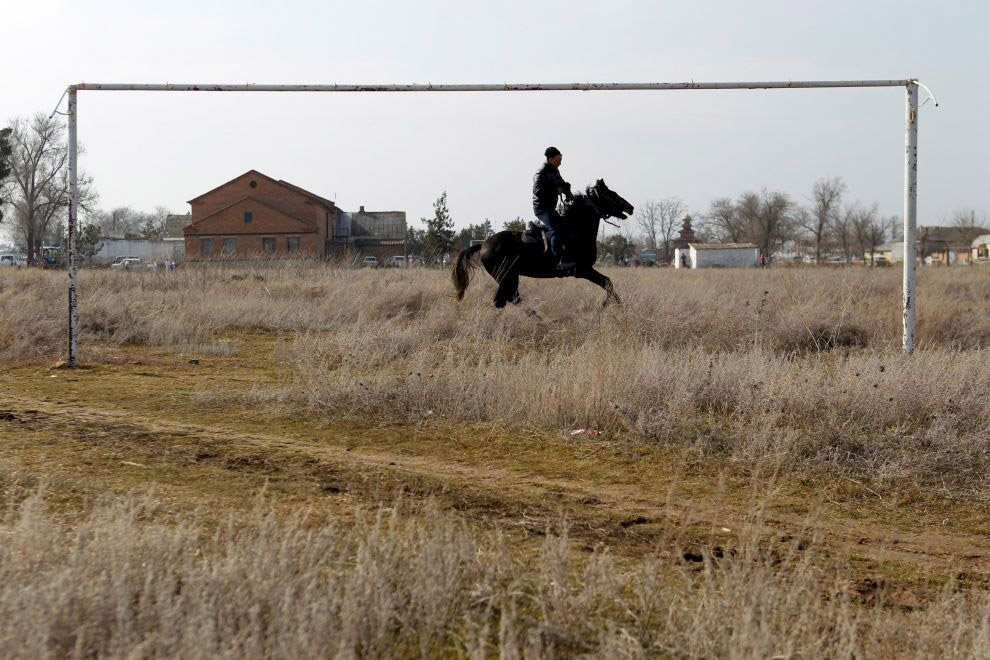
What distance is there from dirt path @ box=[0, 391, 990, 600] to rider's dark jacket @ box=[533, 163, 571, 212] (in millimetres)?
6754

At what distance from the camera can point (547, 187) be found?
1433cm

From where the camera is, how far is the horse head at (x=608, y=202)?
14.1 m

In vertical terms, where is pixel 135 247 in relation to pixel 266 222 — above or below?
below

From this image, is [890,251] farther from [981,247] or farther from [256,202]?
[256,202]

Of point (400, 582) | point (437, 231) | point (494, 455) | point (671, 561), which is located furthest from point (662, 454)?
point (437, 231)

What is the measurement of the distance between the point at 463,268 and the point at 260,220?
61.7m

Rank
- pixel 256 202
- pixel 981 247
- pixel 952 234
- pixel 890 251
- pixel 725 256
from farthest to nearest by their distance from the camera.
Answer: pixel 952 234 → pixel 981 247 → pixel 890 251 → pixel 725 256 → pixel 256 202

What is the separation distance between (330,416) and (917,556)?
5.28m

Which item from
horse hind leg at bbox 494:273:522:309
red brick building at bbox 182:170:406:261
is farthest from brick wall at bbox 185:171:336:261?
horse hind leg at bbox 494:273:522:309

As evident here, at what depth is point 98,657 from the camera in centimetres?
307

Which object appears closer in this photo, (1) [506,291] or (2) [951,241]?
(1) [506,291]

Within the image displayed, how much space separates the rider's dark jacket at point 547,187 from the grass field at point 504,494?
1.78 m

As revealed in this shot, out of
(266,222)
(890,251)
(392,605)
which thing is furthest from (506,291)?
(890,251)

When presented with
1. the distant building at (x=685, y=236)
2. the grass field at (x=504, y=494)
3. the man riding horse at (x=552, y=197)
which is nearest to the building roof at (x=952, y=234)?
the distant building at (x=685, y=236)
